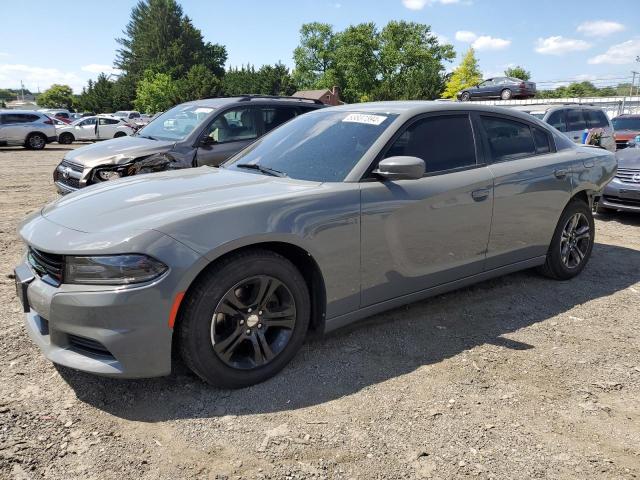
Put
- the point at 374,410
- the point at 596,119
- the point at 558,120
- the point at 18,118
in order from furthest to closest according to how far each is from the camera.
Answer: the point at 18,118, the point at 596,119, the point at 558,120, the point at 374,410

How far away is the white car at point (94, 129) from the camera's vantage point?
28109mm

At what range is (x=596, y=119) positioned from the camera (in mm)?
11797

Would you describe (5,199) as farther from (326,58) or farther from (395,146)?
(326,58)

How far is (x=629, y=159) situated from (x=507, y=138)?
192 inches

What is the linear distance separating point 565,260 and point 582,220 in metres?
0.45

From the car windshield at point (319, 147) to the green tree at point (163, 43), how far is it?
80.6 metres

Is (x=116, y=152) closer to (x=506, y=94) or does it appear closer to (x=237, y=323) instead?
(x=237, y=323)

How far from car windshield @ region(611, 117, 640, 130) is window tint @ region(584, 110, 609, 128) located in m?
5.46

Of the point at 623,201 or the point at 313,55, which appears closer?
the point at 623,201

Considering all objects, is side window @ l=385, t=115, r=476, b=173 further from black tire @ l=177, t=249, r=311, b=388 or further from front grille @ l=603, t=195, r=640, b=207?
front grille @ l=603, t=195, r=640, b=207

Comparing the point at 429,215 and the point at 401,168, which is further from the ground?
the point at 401,168

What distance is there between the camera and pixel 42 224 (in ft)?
9.55

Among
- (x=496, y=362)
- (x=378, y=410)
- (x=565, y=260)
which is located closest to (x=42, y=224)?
(x=378, y=410)

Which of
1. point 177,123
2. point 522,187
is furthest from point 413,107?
point 177,123
